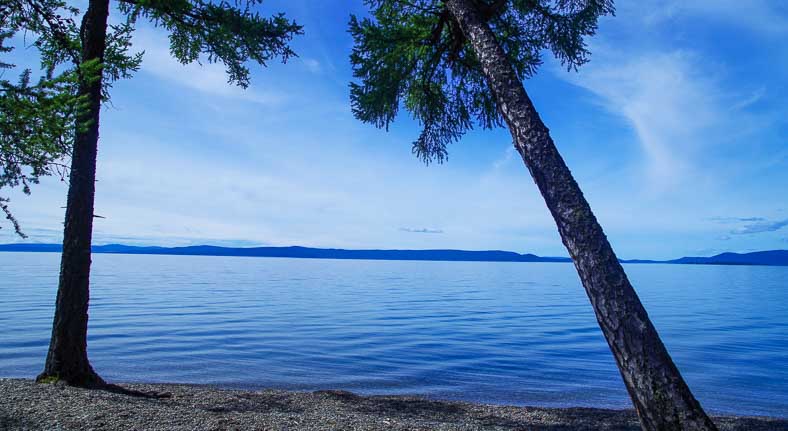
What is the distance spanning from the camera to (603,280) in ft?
15.6

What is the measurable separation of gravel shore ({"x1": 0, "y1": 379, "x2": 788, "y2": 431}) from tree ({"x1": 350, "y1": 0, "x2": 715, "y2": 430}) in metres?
3.26

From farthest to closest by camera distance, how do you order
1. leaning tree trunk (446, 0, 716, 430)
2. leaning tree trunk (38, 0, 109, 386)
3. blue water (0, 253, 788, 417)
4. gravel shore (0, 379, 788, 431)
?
blue water (0, 253, 788, 417)
leaning tree trunk (38, 0, 109, 386)
gravel shore (0, 379, 788, 431)
leaning tree trunk (446, 0, 716, 430)

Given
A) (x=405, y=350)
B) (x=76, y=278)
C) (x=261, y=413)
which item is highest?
(x=76, y=278)

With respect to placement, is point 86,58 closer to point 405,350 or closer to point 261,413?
point 261,413

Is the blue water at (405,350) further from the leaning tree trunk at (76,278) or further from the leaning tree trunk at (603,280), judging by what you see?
the leaning tree trunk at (603,280)

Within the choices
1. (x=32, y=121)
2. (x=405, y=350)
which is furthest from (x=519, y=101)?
(x=405, y=350)

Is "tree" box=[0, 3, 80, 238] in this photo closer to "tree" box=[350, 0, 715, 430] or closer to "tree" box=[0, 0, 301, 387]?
"tree" box=[0, 0, 301, 387]

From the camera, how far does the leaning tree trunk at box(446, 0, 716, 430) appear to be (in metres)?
4.27

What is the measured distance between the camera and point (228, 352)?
1630cm

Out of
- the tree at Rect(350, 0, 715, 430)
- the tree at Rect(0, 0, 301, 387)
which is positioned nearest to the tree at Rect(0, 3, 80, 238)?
the tree at Rect(0, 0, 301, 387)

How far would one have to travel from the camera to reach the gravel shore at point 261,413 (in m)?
6.05

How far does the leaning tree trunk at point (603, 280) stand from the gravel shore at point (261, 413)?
3.14 metres

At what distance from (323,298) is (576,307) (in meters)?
20.2

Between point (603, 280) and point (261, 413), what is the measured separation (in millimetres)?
5768
